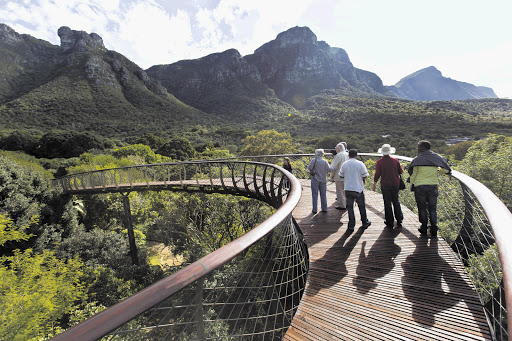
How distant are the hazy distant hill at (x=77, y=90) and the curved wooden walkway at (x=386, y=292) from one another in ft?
196

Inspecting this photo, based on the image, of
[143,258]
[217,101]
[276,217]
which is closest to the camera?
[276,217]

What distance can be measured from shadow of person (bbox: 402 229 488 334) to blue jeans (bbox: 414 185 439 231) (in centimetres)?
50

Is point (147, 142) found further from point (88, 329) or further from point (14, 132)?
point (88, 329)

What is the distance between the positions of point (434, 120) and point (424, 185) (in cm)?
6475

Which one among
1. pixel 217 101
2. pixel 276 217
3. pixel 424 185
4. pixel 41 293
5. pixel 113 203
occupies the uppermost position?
pixel 217 101

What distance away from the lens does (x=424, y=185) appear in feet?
11.3

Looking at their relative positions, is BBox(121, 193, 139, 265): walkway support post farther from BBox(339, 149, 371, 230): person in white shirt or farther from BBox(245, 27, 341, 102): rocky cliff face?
BBox(245, 27, 341, 102): rocky cliff face

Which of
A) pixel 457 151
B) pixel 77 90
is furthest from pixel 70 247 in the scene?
pixel 77 90

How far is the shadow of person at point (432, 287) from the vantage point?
2131 millimetres

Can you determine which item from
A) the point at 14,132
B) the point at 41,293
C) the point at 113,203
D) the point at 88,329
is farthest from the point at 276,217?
the point at 14,132

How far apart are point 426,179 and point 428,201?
36cm

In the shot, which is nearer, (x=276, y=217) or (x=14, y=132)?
(x=276, y=217)

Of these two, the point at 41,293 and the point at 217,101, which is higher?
the point at 217,101

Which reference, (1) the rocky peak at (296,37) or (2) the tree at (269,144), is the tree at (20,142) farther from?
(1) the rocky peak at (296,37)
